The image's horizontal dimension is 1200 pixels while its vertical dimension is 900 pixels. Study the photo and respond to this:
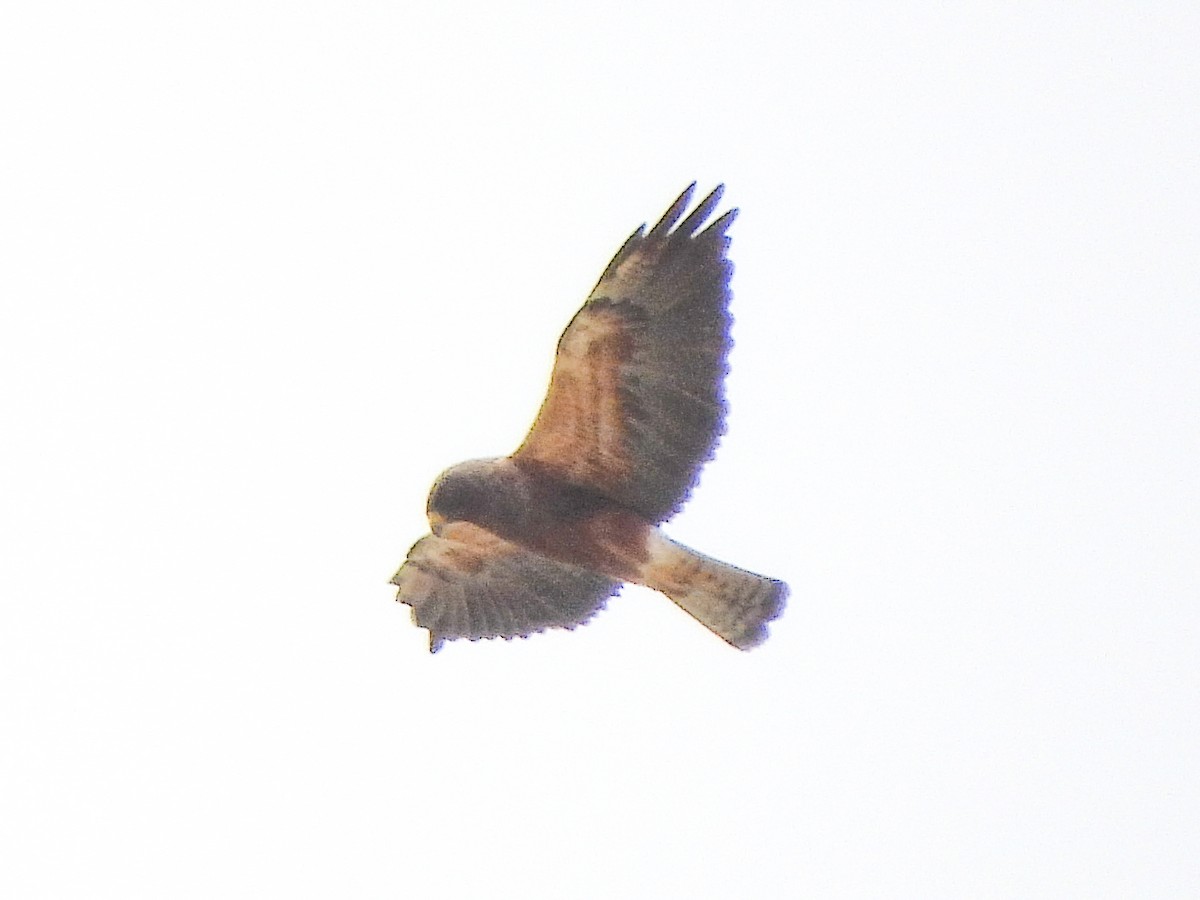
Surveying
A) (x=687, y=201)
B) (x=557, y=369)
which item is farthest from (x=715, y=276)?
(x=557, y=369)

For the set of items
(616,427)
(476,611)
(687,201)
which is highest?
(687,201)

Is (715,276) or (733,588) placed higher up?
(715,276)

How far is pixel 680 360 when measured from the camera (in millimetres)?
9086

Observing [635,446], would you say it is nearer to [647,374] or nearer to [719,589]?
[647,374]

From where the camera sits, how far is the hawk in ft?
29.3

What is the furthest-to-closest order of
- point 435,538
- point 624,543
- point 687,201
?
point 435,538
point 624,543
point 687,201

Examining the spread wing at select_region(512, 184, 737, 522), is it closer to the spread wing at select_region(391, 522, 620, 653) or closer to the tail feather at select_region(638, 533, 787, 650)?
the tail feather at select_region(638, 533, 787, 650)

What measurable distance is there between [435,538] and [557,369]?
1348 millimetres

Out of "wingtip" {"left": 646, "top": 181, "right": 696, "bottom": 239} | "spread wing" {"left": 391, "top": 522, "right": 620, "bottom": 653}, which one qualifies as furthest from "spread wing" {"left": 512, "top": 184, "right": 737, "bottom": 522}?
"spread wing" {"left": 391, "top": 522, "right": 620, "bottom": 653}

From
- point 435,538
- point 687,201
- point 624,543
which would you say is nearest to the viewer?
point 687,201

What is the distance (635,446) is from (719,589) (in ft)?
2.76

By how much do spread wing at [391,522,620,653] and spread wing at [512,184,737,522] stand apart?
0.90m

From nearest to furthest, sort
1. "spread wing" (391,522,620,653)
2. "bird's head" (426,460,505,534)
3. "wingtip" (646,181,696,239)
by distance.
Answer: "wingtip" (646,181,696,239) → "bird's head" (426,460,505,534) → "spread wing" (391,522,620,653)

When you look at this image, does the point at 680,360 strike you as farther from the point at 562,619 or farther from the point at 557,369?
the point at 562,619
